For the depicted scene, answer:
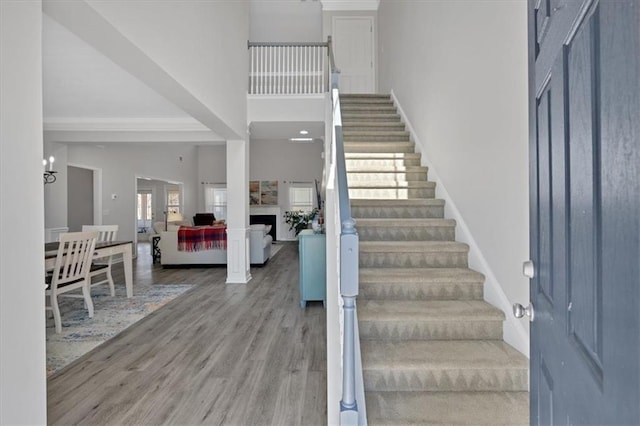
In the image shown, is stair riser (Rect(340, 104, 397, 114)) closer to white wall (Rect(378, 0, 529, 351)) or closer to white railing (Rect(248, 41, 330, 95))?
white railing (Rect(248, 41, 330, 95))

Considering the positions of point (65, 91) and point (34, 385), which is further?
point (65, 91)

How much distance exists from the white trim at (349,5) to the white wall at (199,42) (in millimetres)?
2465

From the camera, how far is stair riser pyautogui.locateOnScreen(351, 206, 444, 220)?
A: 3258 mm

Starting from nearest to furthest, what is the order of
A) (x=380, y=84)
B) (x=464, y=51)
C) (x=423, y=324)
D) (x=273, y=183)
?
(x=423, y=324) → (x=464, y=51) → (x=380, y=84) → (x=273, y=183)

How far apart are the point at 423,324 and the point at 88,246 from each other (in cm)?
358

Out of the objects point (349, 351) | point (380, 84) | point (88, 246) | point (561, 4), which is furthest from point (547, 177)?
point (380, 84)

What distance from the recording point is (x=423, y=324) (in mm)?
2148

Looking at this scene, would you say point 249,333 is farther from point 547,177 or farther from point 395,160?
point 547,177

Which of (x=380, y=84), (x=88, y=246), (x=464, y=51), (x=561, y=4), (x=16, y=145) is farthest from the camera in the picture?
(x=380, y=84)

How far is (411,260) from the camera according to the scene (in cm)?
271

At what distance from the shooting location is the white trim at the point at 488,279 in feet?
6.61

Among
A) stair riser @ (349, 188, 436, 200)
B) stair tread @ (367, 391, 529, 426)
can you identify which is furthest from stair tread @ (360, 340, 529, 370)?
stair riser @ (349, 188, 436, 200)

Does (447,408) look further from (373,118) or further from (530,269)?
(373,118)

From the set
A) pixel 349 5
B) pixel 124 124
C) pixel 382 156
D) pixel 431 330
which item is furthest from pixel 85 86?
pixel 349 5
